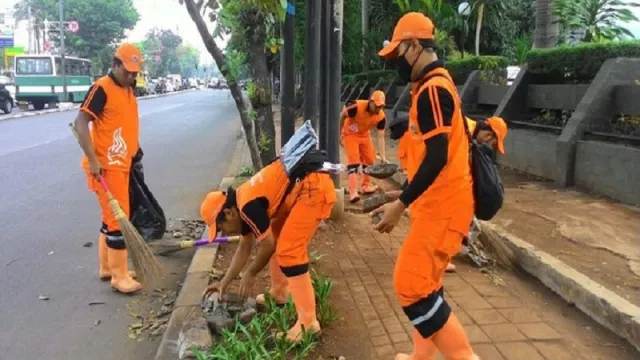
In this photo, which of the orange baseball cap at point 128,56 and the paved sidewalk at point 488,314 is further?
the orange baseball cap at point 128,56

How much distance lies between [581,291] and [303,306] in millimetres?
1798

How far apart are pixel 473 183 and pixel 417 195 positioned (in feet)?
1.08

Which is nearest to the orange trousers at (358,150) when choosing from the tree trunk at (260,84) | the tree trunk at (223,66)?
the tree trunk at (260,84)

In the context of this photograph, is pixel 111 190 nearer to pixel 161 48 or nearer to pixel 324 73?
pixel 324 73

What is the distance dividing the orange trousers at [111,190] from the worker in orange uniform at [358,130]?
136 inches

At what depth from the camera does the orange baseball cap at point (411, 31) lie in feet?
9.02

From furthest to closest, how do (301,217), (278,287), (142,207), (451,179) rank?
(142,207)
(278,287)
(301,217)
(451,179)

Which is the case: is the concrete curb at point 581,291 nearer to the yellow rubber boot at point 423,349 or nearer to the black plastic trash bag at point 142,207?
the yellow rubber boot at point 423,349

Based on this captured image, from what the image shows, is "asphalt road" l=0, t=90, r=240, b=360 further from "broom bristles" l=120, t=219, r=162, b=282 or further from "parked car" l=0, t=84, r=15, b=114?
"parked car" l=0, t=84, r=15, b=114

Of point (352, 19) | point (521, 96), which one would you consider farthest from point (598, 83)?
point (352, 19)

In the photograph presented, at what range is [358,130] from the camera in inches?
298

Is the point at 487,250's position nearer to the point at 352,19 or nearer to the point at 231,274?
the point at 231,274

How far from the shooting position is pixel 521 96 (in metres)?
9.48

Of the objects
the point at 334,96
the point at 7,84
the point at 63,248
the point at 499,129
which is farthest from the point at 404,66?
the point at 7,84
